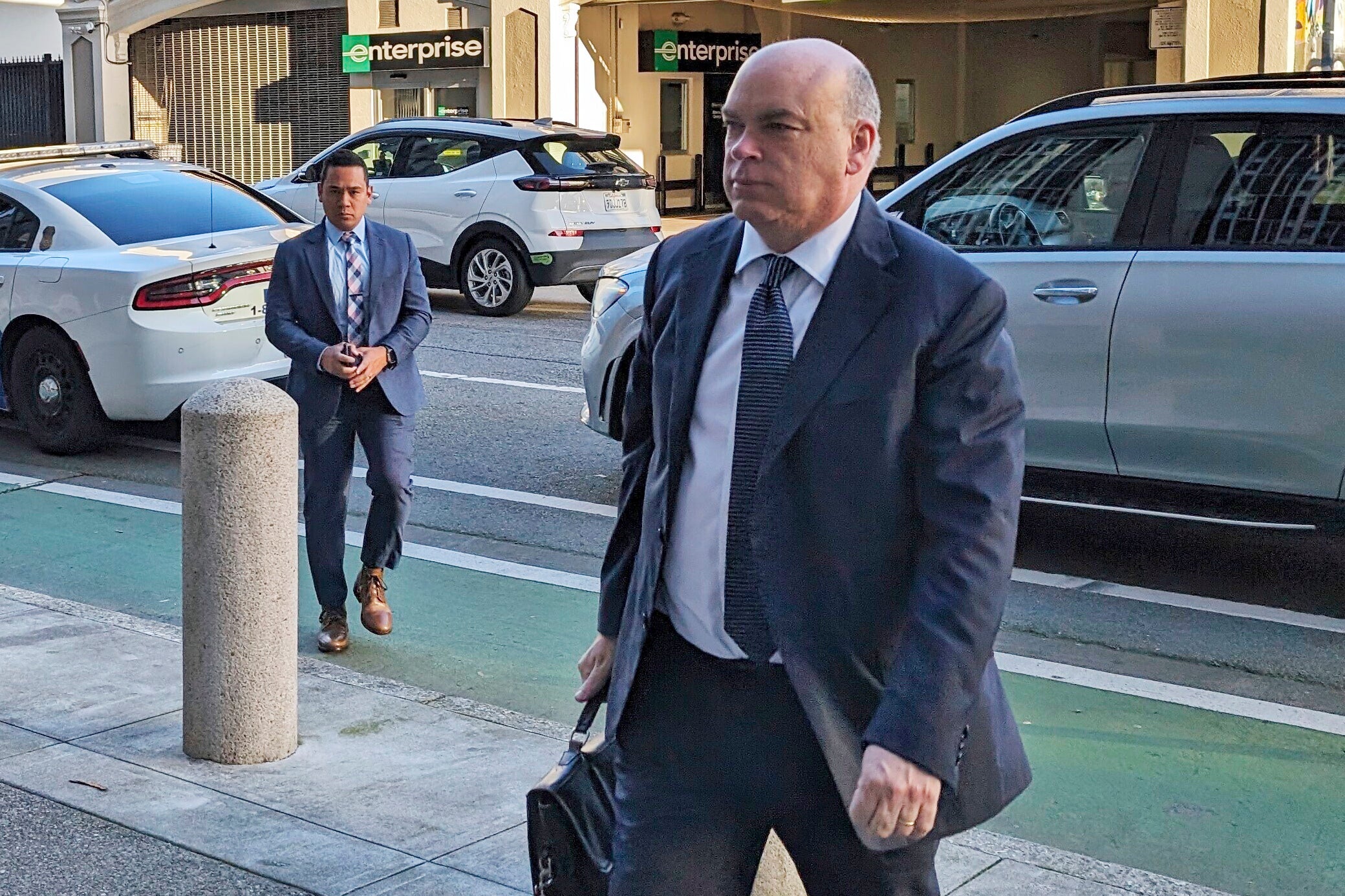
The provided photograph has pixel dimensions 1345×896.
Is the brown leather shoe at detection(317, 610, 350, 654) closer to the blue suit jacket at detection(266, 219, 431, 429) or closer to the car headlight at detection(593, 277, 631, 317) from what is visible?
the blue suit jacket at detection(266, 219, 431, 429)

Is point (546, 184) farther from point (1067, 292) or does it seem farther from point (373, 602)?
point (373, 602)

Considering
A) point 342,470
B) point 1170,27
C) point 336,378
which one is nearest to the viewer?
point 336,378

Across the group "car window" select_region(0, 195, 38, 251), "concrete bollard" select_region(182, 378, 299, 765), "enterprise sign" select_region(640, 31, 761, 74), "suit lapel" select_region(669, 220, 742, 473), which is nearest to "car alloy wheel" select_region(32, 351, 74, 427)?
"car window" select_region(0, 195, 38, 251)

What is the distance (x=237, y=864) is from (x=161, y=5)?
30427 millimetres

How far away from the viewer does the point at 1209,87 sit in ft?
23.9

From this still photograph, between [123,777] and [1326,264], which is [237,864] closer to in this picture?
[123,777]

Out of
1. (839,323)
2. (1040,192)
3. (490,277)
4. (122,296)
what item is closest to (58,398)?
(122,296)

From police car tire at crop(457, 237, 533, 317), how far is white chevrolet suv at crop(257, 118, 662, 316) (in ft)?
0.04

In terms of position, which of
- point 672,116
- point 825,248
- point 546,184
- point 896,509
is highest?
point 672,116

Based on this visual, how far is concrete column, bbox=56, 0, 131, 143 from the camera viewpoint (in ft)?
108

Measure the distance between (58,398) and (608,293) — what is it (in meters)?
3.29

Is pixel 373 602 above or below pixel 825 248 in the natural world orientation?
below

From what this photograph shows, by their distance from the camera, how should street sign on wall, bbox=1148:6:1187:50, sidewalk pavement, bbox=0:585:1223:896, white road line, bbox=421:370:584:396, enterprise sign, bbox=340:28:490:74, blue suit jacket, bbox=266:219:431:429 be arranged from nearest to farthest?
sidewalk pavement, bbox=0:585:1223:896
blue suit jacket, bbox=266:219:431:429
white road line, bbox=421:370:584:396
street sign on wall, bbox=1148:6:1187:50
enterprise sign, bbox=340:28:490:74

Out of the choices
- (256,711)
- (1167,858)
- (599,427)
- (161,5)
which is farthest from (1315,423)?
(161,5)
